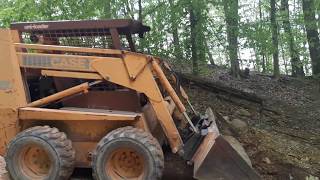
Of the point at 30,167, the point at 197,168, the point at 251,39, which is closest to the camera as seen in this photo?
the point at 197,168

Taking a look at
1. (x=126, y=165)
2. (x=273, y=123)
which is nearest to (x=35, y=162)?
(x=126, y=165)

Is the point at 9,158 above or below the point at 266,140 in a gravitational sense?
above

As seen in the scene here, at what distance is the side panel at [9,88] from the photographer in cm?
624

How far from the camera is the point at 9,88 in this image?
6.27 m

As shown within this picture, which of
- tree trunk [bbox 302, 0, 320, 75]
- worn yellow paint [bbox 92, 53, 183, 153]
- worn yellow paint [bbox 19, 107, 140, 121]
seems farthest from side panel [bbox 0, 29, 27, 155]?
tree trunk [bbox 302, 0, 320, 75]

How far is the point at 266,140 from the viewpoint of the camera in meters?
8.88

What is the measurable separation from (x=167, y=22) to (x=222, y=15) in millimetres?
1987

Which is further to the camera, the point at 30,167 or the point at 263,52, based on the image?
the point at 263,52

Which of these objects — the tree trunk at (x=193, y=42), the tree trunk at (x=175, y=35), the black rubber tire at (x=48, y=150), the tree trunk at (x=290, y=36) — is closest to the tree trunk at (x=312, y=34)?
the tree trunk at (x=290, y=36)

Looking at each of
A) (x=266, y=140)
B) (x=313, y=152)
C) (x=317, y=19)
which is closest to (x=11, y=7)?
(x=266, y=140)

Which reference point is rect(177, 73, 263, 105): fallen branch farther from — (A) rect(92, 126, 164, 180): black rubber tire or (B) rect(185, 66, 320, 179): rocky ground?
(A) rect(92, 126, 164, 180): black rubber tire

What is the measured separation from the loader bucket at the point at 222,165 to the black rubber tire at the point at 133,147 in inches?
19.8

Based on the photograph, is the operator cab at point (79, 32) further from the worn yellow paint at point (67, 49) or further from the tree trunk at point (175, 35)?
the tree trunk at point (175, 35)

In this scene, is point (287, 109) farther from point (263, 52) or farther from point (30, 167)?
point (30, 167)
